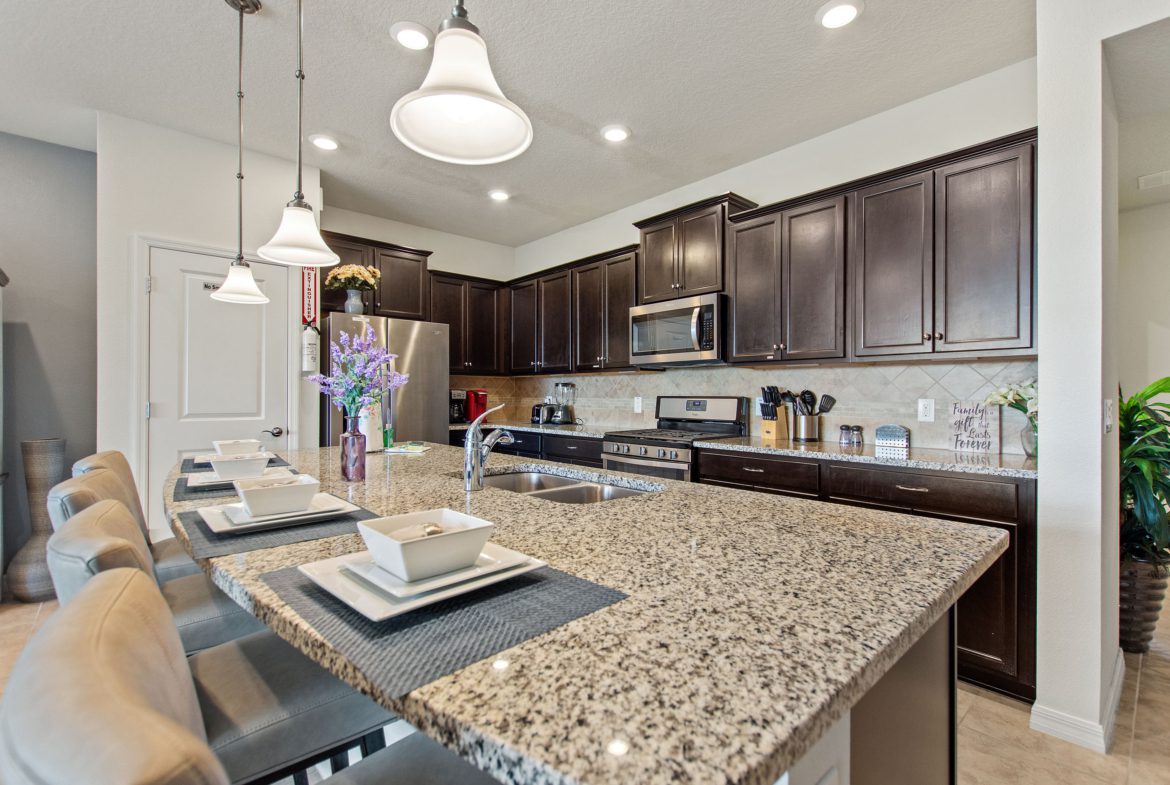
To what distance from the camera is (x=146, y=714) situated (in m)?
0.39

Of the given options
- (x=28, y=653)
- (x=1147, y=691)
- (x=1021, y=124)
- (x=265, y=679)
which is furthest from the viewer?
(x=1021, y=124)

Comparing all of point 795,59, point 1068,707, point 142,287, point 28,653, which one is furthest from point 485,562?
point 142,287

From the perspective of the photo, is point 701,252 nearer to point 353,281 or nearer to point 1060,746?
point 353,281

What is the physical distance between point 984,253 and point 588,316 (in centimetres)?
265

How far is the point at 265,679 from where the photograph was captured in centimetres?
106

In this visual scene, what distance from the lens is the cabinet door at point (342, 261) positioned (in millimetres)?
3898

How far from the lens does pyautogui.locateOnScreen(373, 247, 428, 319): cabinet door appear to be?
425 centimetres

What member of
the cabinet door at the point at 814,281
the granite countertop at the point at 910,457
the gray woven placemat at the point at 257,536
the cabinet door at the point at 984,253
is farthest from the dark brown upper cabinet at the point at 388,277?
the cabinet door at the point at 984,253

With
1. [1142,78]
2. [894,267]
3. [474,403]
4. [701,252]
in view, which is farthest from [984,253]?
[474,403]

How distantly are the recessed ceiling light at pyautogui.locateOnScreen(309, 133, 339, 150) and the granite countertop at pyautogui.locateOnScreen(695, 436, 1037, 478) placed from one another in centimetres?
282

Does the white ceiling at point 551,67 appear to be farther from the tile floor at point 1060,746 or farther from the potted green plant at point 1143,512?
the tile floor at point 1060,746

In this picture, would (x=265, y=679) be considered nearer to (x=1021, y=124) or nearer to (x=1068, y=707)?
(x=1068, y=707)

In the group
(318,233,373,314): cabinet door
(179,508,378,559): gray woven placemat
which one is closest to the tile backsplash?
(318,233,373,314): cabinet door

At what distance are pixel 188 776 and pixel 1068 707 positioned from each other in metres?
2.61
